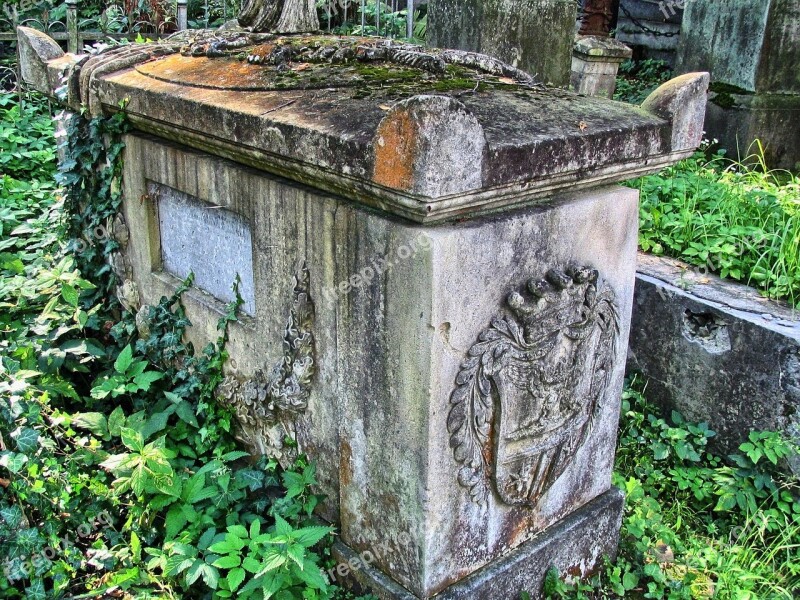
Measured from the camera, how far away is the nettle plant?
249 cm

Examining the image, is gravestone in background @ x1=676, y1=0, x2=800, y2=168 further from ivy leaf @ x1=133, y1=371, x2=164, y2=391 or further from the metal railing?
ivy leaf @ x1=133, y1=371, x2=164, y2=391

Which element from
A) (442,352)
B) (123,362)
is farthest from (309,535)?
(123,362)

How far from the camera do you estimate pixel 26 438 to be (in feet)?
8.74

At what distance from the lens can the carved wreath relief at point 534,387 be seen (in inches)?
88.4

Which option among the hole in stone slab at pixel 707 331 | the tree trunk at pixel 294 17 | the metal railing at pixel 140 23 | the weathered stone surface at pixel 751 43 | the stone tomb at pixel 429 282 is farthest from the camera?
the metal railing at pixel 140 23

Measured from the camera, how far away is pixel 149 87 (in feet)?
9.90

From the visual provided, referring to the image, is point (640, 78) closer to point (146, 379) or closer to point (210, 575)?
point (146, 379)

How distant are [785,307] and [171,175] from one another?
9.12 ft

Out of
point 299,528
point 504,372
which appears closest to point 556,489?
point 504,372

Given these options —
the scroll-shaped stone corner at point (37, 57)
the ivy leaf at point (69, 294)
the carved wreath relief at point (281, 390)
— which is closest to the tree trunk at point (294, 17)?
the scroll-shaped stone corner at point (37, 57)

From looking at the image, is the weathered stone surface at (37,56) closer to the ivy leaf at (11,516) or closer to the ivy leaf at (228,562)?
the ivy leaf at (11,516)

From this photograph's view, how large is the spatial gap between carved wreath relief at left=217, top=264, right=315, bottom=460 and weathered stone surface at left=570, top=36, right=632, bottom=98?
4.10 meters

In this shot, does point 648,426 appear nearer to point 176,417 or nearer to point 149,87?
point 176,417

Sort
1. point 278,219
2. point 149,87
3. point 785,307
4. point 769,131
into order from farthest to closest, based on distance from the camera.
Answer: point 769,131 → point 785,307 → point 149,87 → point 278,219
